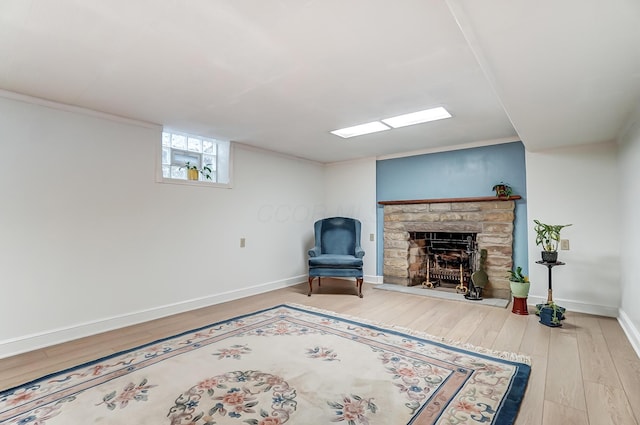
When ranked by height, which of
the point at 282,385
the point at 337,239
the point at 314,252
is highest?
the point at 337,239

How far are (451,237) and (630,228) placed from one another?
2.13 metres

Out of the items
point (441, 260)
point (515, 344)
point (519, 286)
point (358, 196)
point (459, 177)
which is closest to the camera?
point (515, 344)

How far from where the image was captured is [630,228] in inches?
109

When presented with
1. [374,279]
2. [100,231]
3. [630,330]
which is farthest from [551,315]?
[100,231]

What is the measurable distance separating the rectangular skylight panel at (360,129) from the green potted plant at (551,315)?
252 cm

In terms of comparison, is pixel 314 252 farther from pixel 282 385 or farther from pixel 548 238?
pixel 548 238

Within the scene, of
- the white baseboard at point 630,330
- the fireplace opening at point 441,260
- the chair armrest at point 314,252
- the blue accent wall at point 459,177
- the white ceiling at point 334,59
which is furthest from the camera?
the fireplace opening at point 441,260

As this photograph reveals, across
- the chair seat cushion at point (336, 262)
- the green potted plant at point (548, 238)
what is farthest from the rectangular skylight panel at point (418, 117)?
the chair seat cushion at point (336, 262)

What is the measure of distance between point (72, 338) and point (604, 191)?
5655mm

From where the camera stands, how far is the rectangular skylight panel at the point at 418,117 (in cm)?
301

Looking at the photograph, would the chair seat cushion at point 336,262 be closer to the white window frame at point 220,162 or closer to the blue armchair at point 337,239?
the blue armchair at point 337,239

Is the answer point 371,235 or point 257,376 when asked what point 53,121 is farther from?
point 371,235

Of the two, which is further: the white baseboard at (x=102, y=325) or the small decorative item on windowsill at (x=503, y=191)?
the small decorative item on windowsill at (x=503, y=191)

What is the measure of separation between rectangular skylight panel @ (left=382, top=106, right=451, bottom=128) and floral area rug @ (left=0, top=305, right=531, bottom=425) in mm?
2152
